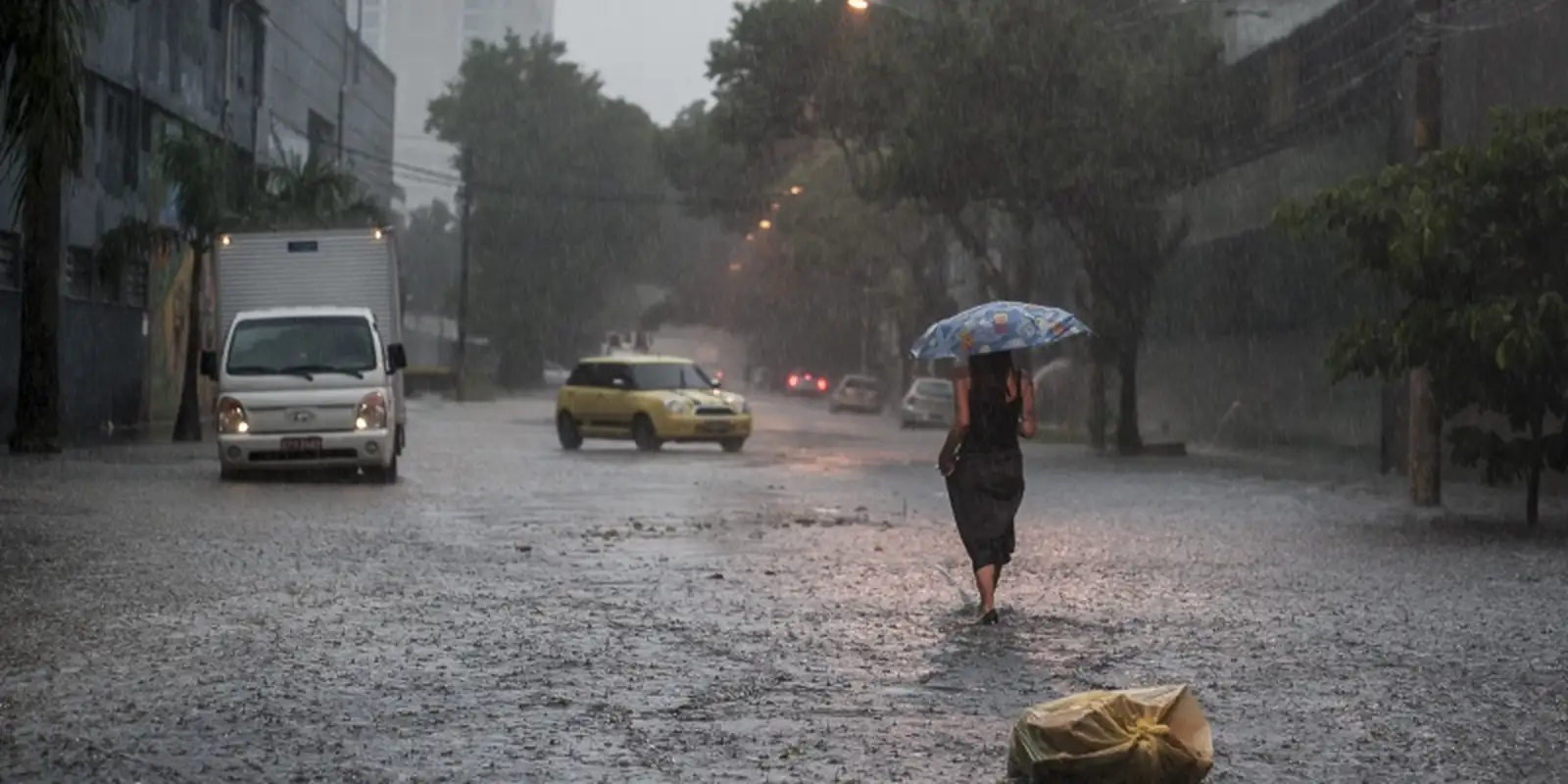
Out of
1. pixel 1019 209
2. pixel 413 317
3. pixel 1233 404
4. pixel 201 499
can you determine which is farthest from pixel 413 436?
pixel 413 317

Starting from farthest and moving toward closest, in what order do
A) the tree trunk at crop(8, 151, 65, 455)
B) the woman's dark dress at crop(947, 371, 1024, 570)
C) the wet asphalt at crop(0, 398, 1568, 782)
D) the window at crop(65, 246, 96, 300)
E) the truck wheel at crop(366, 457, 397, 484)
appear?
the window at crop(65, 246, 96, 300)
the tree trunk at crop(8, 151, 65, 455)
the truck wheel at crop(366, 457, 397, 484)
the woman's dark dress at crop(947, 371, 1024, 570)
the wet asphalt at crop(0, 398, 1568, 782)

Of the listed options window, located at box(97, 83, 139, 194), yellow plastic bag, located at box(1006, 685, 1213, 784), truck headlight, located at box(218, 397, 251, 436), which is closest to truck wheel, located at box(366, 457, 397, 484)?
truck headlight, located at box(218, 397, 251, 436)

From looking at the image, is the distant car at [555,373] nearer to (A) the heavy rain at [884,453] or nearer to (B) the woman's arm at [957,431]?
(A) the heavy rain at [884,453]

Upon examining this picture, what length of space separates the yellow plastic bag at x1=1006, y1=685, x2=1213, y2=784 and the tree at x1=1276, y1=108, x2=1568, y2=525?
1136cm

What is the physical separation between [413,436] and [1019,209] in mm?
11953

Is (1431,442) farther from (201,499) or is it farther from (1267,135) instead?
(1267,135)

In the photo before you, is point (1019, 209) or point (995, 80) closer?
point (995, 80)

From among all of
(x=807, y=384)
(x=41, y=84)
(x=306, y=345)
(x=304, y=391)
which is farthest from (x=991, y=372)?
(x=807, y=384)

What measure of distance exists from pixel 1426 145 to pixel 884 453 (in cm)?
1658

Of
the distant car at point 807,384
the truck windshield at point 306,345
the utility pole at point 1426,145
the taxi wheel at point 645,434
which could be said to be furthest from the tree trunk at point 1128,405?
the distant car at point 807,384

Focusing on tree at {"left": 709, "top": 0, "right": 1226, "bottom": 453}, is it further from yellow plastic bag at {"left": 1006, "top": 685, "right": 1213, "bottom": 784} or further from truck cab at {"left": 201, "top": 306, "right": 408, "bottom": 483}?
yellow plastic bag at {"left": 1006, "top": 685, "right": 1213, "bottom": 784}

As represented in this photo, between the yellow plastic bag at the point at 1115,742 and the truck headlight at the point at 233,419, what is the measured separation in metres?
17.9

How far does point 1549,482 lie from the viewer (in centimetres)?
2708

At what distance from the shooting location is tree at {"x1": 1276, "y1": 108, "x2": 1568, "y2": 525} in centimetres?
1827
